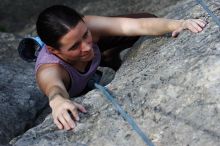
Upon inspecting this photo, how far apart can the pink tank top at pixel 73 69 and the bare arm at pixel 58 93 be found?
31mm

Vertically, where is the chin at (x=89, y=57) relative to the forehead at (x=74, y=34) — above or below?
below

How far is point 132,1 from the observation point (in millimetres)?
4738

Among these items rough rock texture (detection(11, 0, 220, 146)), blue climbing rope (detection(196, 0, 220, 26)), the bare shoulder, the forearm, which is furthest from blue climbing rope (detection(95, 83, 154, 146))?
blue climbing rope (detection(196, 0, 220, 26))

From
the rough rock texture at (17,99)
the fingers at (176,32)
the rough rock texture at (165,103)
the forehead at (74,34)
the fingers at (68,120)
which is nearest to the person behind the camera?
the rough rock texture at (165,103)

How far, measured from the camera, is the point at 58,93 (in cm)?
220

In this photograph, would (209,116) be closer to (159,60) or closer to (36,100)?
(159,60)

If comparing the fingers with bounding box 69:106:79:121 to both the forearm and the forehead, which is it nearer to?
the forehead

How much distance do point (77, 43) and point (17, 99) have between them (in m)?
0.78

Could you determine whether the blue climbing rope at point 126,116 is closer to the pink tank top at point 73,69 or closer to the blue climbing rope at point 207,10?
the pink tank top at point 73,69

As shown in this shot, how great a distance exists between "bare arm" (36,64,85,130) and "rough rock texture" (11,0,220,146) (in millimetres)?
Result: 43

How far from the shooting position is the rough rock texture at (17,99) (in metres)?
2.72

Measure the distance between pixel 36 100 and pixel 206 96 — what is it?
1.37 metres

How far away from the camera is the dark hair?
7.56ft

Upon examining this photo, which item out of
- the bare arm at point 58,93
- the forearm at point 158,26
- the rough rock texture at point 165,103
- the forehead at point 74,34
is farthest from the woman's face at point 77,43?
the forearm at point 158,26
